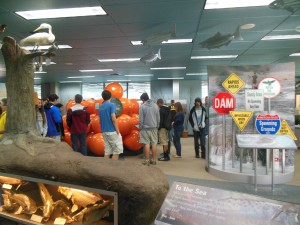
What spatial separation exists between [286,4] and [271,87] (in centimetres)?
125

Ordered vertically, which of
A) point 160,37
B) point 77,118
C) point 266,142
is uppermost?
point 160,37

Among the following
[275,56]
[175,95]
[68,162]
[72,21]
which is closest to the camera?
[68,162]

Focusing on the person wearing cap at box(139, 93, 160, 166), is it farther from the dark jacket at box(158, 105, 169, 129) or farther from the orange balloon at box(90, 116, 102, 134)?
the orange balloon at box(90, 116, 102, 134)

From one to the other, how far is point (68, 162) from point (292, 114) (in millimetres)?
3769

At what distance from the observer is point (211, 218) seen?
1.14 metres

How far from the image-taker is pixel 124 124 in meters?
5.59

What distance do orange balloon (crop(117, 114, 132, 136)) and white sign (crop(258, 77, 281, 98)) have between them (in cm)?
277

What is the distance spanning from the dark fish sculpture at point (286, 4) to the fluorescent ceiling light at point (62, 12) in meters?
2.36

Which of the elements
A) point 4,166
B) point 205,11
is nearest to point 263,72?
point 205,11

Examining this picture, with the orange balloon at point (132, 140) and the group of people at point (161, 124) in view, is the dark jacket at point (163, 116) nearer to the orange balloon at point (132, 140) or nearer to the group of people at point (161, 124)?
the group of people at point (161, 124)

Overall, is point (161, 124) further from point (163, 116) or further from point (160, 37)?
point (160, 37)

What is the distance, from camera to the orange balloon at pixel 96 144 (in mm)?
5500

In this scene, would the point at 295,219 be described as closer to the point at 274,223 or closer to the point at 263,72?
the point at 274,223

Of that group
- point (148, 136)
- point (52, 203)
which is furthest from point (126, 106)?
point (52, 203)
